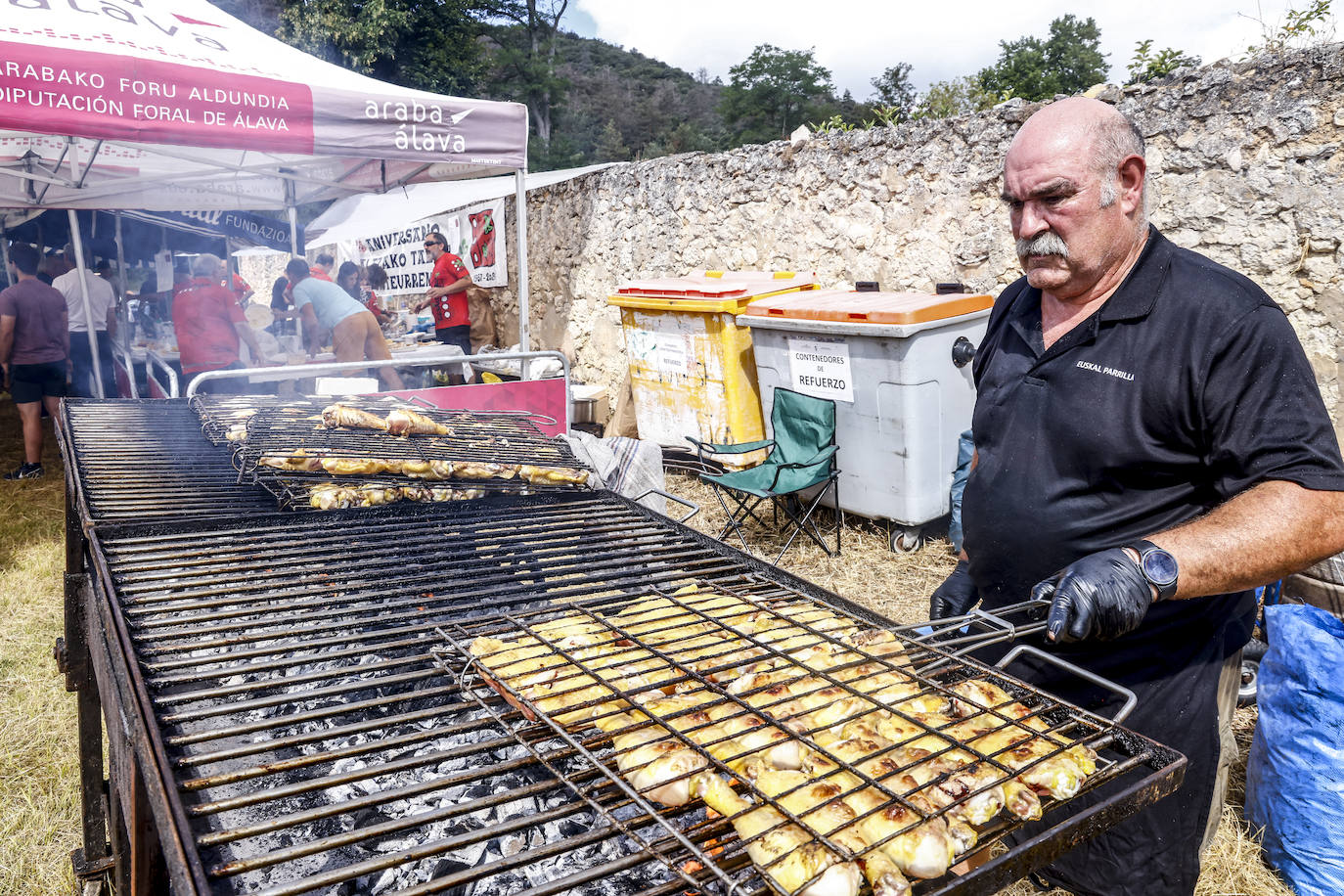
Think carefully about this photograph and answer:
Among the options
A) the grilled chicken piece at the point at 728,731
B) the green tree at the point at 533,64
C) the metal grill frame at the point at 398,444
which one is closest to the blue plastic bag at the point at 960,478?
the metal grill frame at the point at 398,444

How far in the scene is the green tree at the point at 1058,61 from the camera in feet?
126

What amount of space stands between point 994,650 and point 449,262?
32.2ft

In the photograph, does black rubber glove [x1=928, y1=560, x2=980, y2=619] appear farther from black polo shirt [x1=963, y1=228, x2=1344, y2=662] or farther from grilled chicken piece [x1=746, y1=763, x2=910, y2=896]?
grilled chicken piece [x1=746, y1=763, x2=910, y2=896]

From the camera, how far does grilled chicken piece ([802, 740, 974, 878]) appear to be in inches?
44.6

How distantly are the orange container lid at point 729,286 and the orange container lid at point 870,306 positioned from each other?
1.33ft

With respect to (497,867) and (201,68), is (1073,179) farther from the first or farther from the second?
(201,68)

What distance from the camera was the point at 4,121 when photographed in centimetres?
436

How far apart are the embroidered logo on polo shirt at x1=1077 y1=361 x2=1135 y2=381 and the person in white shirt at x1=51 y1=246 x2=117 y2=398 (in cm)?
1149

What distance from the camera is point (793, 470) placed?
6297 mm

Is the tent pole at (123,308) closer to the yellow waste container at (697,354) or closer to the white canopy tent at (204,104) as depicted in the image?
the white canopy tent at (204,104)

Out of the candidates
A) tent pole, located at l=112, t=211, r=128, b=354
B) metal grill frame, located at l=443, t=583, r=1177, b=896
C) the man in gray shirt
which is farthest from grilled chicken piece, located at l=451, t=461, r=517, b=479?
tent pole, located at l=112, t=211, r=128, b=354

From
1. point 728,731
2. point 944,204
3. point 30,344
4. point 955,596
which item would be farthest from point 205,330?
point 728,731

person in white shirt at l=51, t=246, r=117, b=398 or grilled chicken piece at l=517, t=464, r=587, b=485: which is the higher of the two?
person in white shirt at l=51, t=246, r=117, b=398

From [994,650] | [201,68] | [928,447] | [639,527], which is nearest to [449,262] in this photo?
[201,68]
